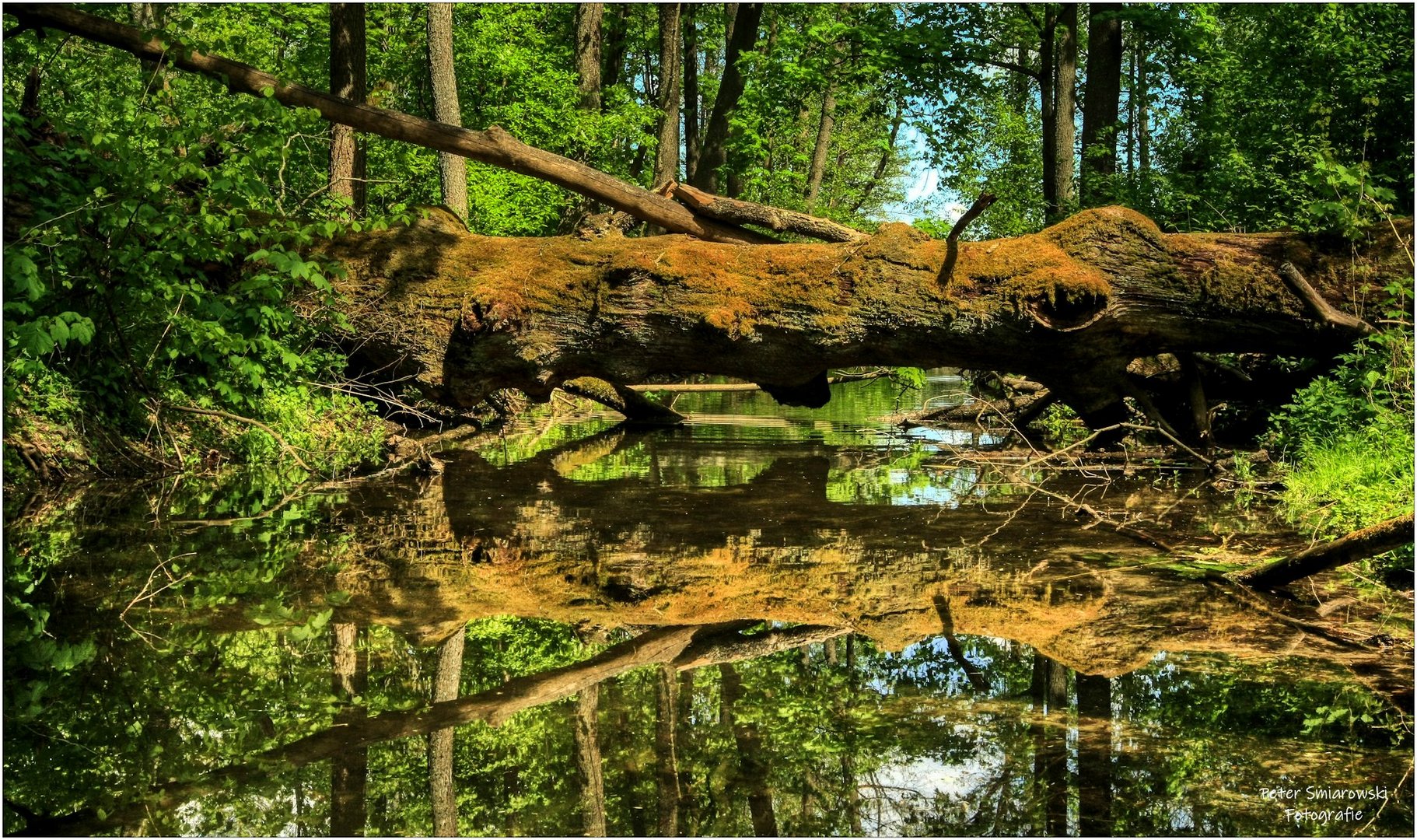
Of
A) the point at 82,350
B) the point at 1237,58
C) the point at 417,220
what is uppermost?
the point at 1237,58

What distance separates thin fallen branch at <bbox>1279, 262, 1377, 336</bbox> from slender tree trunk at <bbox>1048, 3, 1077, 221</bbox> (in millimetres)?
7686

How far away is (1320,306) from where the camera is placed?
7.53m

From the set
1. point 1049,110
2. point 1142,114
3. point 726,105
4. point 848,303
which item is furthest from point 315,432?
point 1142,114

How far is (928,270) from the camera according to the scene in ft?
26.3

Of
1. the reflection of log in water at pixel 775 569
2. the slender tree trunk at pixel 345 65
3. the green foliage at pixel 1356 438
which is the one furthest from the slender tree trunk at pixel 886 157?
the reflection of log in water at pixel 775 569

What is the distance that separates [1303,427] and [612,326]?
4.95 meters

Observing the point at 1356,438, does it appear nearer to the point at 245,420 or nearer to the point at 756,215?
the point at 756,215

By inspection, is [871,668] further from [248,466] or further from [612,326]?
[248,466]

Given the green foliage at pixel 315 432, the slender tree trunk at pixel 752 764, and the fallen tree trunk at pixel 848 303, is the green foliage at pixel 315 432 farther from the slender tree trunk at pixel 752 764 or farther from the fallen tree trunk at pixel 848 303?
the slender tree trunk at pixel 752 764

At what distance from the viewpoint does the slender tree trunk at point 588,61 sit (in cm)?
2141

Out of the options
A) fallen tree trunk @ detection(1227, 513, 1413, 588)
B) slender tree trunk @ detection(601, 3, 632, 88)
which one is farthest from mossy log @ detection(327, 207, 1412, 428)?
slender tree trunk @ detection(601, 3, 632, 88)

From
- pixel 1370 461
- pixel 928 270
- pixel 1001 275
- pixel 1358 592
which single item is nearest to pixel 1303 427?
pixel 1370 461

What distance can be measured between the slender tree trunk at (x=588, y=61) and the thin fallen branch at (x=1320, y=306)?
16306 mm

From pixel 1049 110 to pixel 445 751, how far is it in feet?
54.0
